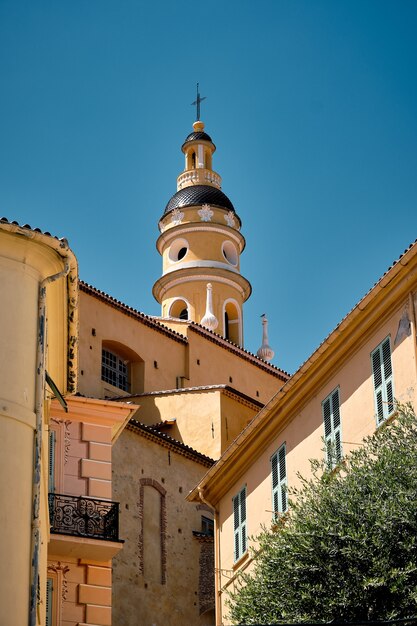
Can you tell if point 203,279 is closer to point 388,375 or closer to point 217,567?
point 217,567

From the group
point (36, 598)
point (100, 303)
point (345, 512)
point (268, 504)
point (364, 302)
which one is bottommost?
point (36, 598)

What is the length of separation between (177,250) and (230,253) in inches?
95.0

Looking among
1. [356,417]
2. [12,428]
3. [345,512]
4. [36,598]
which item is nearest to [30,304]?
[12,428]

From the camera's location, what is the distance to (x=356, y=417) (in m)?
23.0

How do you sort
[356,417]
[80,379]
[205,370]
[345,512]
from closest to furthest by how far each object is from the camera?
[345,512] → [356,417] → [80,379] → [205,370]

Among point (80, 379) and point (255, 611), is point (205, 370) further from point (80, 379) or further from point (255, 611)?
point (255, 611)

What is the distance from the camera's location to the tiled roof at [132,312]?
152ft

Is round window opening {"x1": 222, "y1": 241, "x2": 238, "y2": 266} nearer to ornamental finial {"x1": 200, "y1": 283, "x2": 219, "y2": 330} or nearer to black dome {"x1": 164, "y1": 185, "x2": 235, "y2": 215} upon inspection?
black dome {"x1": 164, "y1": 185, "x2": 235, "y2": 215}

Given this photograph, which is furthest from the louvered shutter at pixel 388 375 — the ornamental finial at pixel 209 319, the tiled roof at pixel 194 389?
the ornamental finial at pixel 209 319

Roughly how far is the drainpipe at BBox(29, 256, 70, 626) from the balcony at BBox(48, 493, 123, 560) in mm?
9199

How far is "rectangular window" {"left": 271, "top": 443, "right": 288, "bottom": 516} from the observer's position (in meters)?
26.0

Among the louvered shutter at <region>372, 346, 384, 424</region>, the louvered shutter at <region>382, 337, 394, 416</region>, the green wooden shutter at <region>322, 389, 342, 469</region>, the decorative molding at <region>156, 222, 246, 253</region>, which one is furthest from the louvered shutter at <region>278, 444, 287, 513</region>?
the decorative molding at <region>156, 222, 246, 253</region>

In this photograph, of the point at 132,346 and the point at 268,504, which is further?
the point at 132,346

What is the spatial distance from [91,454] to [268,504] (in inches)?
161
